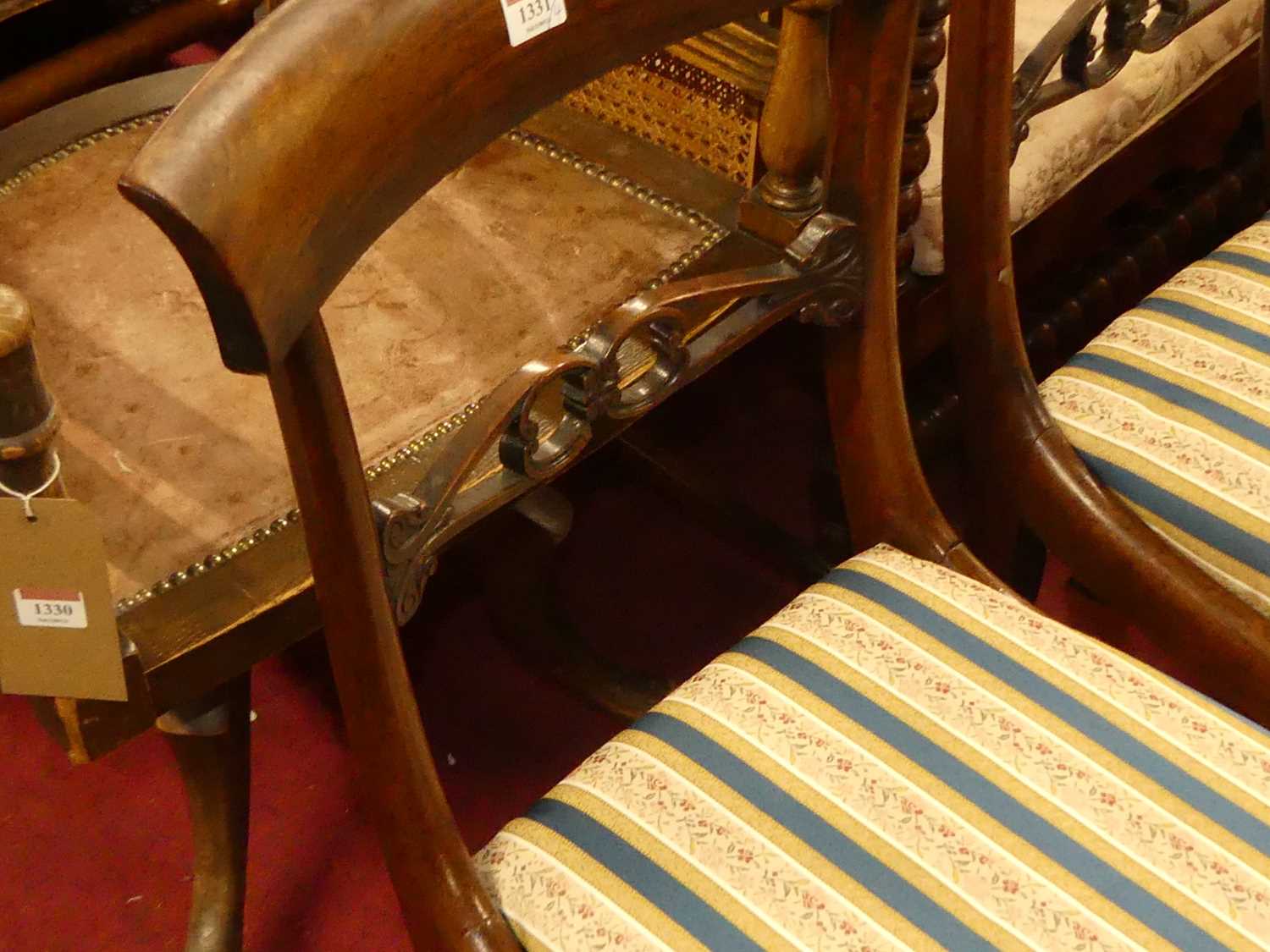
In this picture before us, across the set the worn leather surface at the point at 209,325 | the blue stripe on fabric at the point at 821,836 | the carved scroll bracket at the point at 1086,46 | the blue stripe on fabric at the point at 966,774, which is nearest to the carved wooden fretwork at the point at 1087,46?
the carved scroll bracket at the point at 1086,46

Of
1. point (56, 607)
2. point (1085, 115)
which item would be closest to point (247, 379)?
point (56, 607)

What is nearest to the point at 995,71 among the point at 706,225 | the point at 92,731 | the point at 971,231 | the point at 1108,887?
the point at 971,231

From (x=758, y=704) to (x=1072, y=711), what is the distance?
0.14 meters

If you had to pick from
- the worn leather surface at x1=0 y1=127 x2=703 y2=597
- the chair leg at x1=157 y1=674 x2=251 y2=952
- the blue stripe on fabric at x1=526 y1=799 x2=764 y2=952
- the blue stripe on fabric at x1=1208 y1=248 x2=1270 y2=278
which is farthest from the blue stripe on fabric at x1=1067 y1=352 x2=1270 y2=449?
the chair leg at x1=157 y1=674 x2=251 y2=952

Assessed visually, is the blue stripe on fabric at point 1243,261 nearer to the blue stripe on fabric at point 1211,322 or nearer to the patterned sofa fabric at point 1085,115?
the blue stripe on fabric at point 1211,322

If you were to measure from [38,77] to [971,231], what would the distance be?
4.07 ft

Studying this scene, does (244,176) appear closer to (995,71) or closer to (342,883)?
(995,71)

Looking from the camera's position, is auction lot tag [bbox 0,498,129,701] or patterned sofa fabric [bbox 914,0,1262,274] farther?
patterned sofa fabric [bbox 914,0,1262,274]

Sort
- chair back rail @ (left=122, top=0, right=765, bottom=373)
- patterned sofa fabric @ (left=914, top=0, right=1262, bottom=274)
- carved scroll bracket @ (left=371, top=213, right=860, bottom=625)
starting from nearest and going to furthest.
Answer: chair back rail @ (left=122, top=0, right=765, bottom=373) → carved scroll bracket @ (left=371, top=213, right=860, bottom=625) → patterned sofa fabric @ (left=914, top=0, right=1262, bottom=274)

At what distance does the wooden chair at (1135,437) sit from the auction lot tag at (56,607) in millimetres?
492

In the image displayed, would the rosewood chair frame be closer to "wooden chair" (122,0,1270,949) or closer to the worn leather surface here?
"wooden chair" (122,0,1270,949)

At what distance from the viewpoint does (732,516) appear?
4.43ft

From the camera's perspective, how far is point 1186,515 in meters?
0.77

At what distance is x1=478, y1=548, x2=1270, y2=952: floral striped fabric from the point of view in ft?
1.88
